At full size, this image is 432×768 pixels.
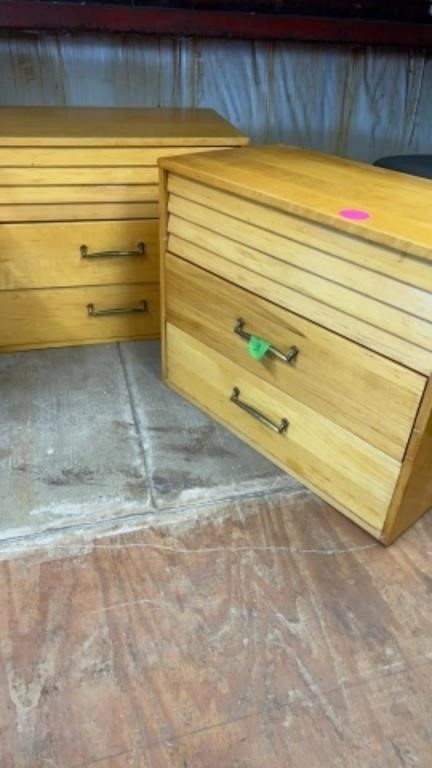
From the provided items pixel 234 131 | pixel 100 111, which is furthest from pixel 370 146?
pixel 100 111

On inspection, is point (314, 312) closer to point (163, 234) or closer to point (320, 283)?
point (320, 283)

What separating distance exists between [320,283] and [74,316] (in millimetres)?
624

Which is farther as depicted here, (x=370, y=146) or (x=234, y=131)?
(x=370, y=146)

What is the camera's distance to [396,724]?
588 millimetres

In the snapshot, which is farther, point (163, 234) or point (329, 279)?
point (163, 234)

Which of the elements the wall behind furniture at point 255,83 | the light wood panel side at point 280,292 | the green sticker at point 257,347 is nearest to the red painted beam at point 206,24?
the wall behind furniture at point 255,83

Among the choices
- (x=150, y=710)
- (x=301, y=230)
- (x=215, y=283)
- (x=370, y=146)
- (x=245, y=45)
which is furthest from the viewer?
(x=370, y=146)

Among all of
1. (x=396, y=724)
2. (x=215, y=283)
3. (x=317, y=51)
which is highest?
(x=317, y=51)

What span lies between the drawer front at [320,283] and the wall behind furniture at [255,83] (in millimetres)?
597

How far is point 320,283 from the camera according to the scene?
0.74m

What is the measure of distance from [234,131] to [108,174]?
271mm

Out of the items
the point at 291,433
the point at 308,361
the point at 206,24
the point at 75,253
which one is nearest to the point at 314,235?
the point at 308,361

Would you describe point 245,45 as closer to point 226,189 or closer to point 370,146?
point 370,146

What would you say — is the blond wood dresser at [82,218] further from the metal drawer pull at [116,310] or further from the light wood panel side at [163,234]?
the light wood panel side at [163,234]
